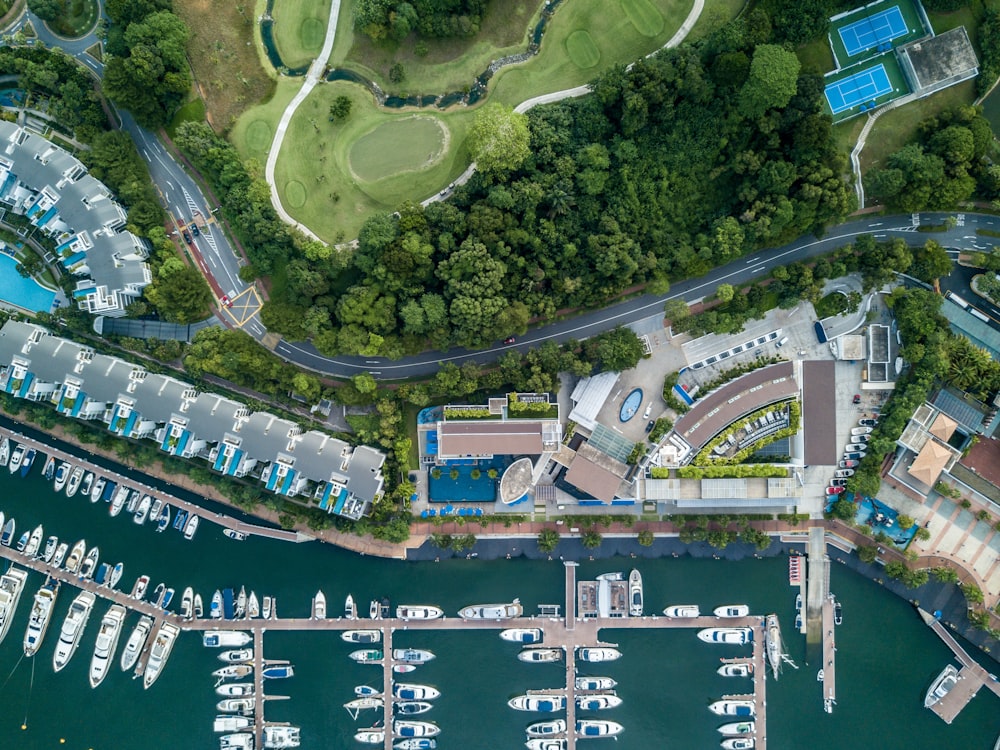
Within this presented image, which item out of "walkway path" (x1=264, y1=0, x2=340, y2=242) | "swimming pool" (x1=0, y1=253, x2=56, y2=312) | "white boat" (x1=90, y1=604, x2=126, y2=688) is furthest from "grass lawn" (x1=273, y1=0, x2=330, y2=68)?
"white boat" (x1=90, y1=604, x2=126, y2=688)

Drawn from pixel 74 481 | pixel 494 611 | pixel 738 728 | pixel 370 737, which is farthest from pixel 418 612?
pixel 74 481

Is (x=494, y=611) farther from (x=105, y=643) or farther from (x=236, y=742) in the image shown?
(x=105, y=643)

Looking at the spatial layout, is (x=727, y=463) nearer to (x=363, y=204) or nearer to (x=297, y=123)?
(x=363, y=204)

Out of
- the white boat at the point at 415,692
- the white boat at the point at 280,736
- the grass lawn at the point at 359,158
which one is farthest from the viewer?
the white boat at the point at 280,736

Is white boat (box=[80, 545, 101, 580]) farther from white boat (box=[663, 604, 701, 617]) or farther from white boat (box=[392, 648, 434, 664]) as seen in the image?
white boat (box=[663, 604, 701, 617])

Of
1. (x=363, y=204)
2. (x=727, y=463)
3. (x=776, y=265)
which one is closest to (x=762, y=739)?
(x=727, y=463)

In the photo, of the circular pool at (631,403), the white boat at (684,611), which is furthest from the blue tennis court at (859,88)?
the white boat at (684,611)

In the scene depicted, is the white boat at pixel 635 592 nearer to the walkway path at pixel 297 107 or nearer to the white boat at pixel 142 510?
the walkway path at pixel 297 107
